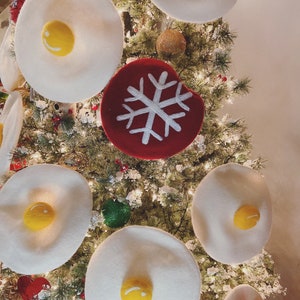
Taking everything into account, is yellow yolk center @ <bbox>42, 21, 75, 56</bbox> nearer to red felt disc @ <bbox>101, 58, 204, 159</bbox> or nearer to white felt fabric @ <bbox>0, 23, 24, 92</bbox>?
red felt disc @ <bbox>101, 58, 204, 159</bbox>

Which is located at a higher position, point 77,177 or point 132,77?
point 132,77

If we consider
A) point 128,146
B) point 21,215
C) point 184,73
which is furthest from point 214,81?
point 21,215

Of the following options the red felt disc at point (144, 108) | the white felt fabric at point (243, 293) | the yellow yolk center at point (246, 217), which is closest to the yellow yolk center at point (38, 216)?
the red felt disc at point (144, 108)

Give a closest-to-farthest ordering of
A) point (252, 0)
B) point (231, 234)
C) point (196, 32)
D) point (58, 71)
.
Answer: point (58, 71) < point (231, 234) < point (196, 32) < point (252, 0)

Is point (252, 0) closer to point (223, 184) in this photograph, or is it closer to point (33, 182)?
point (223, 184)

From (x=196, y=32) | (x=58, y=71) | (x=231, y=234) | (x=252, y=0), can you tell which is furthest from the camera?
(x=252, y=0)

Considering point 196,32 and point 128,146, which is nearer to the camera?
point 128,146
